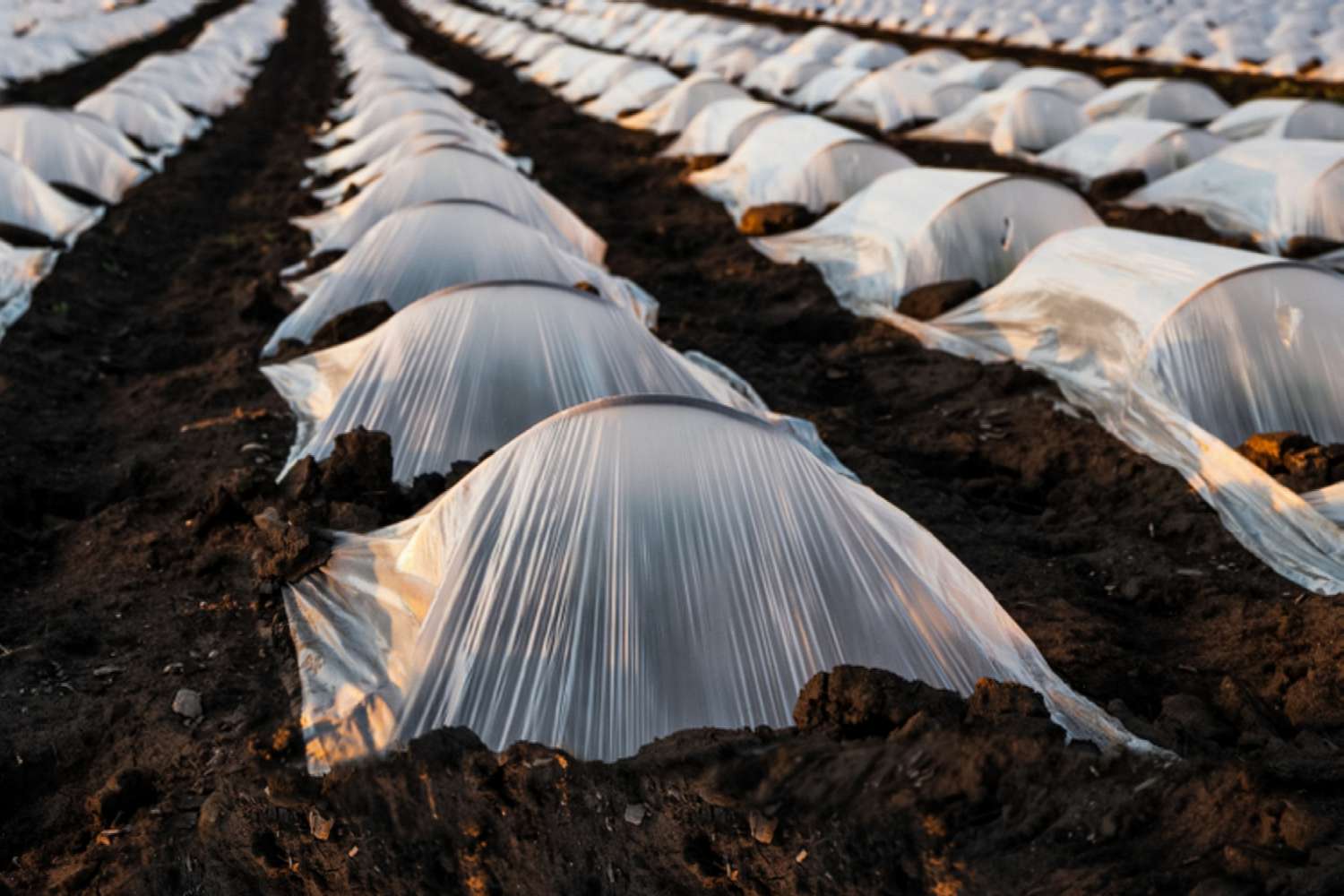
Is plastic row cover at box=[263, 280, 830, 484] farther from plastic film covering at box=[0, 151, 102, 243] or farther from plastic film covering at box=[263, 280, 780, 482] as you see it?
plastic film covering at box=[0, 151, 102, 243]

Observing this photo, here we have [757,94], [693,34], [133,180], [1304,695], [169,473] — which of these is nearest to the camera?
[1304,695]

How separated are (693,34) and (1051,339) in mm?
22844

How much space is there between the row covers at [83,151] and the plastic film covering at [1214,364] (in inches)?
286

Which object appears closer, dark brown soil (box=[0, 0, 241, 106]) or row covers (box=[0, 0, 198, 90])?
dark brown soil (box=[0, 0, 241, 106])

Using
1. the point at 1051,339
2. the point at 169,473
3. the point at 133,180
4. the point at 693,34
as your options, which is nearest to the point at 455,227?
the point at 169,473

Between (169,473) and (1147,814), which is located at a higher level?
(1147,814)

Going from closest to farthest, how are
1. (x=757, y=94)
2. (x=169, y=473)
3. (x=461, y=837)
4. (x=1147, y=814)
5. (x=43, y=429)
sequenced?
(x=1147, y=814)
(x=461, y=837)
(x=169, y=473)
(x=43, y=429)
(x=757, y=94)

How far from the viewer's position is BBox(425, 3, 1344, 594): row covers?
5172 millimetres

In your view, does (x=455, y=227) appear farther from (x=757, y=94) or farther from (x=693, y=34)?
(x=693, y=34)

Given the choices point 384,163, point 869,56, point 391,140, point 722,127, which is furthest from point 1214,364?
point 869,56

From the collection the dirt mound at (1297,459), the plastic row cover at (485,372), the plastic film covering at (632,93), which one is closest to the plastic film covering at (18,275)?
the plastic row cover at (485,372)

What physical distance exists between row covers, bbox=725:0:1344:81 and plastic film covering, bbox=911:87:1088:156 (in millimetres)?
11306

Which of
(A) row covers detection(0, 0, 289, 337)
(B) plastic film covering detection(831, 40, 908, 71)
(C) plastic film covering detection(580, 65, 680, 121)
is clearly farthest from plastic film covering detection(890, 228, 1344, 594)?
(B) plastic film covering detection(831, 40, 908, 71)

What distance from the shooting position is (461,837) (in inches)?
108
